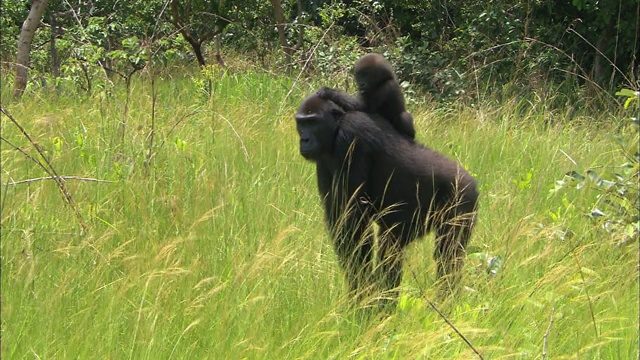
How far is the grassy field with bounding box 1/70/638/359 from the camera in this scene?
2.88 meters

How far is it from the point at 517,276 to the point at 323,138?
1.06 m

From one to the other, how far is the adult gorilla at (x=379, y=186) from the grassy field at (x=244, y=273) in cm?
14

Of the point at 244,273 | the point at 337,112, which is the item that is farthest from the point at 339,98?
the point at 244,273

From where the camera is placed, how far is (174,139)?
5.49 meters

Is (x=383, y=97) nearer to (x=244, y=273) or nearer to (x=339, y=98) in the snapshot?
(x=339, y=98)

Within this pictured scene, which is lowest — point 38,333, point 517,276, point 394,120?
point 517,276

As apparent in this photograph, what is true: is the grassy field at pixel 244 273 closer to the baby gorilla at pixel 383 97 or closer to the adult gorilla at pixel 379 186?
the adult gorilla at pixel 379 186

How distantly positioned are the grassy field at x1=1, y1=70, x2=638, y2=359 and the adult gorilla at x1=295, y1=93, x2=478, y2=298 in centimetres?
14

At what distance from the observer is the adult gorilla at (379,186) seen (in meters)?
3.69

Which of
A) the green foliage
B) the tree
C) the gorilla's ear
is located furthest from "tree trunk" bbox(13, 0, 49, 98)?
the green foliage

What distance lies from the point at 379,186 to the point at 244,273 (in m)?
0.85

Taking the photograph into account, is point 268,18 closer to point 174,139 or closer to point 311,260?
point 174,139

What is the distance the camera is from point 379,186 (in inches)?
153

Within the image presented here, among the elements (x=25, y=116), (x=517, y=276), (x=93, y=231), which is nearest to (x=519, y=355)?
(x=517, y=276)
